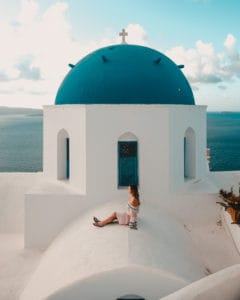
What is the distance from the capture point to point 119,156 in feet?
33.0

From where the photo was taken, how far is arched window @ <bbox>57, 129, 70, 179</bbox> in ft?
34.6

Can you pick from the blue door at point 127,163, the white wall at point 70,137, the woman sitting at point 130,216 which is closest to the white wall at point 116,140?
the white wall at point 70,137

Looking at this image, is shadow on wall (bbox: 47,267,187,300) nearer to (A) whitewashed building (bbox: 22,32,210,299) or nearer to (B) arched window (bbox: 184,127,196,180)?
(A) whitewashed building (bbox: 22,32,210,299)

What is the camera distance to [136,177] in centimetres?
1005

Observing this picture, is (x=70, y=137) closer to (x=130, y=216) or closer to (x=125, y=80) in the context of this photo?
(x=125, y=80)

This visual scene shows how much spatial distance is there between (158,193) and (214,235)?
1.81 m

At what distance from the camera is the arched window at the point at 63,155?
10531 mm

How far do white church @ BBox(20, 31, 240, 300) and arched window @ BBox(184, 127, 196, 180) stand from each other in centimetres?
3

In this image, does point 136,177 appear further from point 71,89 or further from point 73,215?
point 71,89

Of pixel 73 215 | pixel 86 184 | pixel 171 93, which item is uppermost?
pixel 171 93

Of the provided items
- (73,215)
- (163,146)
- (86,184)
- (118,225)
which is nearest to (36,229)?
(73,215)

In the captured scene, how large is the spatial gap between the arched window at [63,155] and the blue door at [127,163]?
1655 mm

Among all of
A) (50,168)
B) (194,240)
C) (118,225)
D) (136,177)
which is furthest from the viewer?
(50,168)

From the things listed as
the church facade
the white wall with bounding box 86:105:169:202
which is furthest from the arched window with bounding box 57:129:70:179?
the white wall with bounding box 86:105:169:202
